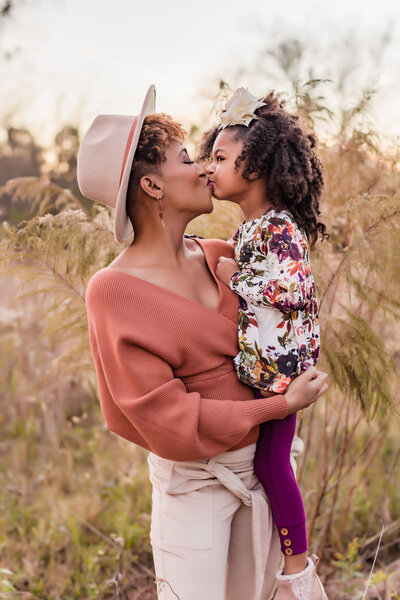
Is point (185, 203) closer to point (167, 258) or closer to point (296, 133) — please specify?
point (167, 258)

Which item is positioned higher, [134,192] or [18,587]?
[134,192]

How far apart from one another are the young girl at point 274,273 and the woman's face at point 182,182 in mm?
91

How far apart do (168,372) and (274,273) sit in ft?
1.45

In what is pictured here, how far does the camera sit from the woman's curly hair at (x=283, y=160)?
1924 millimetres

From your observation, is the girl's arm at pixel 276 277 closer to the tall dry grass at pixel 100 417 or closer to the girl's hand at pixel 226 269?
the girl's hand at pixel 226 269

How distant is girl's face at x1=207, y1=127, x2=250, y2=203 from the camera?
1.94 metres

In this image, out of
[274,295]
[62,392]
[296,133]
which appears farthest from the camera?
[62,392]

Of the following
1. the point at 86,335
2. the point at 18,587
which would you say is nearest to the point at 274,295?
the point at 86,335

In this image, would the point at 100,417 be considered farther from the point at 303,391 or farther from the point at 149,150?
the point at 149,150

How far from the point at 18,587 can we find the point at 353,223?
98.8 inches

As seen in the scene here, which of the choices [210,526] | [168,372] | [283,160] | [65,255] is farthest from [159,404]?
[65,255]

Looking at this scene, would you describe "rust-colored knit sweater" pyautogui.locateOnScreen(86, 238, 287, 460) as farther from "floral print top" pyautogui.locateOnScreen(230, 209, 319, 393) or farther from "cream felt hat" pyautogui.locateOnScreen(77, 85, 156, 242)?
"cream felt hat" pyautogui.locateOnScreen(77, 85, 156, 242)

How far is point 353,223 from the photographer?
2.29m

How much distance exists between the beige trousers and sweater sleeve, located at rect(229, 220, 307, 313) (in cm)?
47
